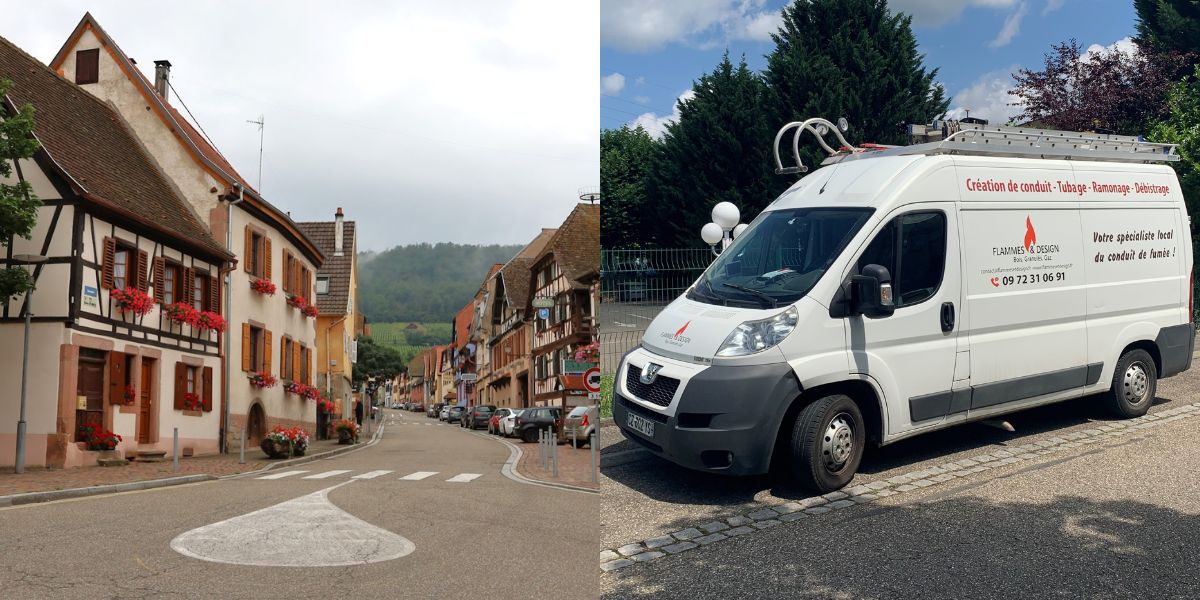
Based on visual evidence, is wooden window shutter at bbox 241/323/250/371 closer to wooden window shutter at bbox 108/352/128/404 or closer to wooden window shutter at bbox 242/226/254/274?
wooden window shutter at bbox 242/226/254/274

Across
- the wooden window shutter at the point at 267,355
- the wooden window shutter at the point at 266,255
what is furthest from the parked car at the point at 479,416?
the wooden window shutter at the point at 267,355

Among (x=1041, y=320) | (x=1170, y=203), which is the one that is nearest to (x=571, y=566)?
(x=1041, y=320)

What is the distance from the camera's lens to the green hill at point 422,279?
4.15 m

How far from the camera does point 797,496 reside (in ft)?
13.6

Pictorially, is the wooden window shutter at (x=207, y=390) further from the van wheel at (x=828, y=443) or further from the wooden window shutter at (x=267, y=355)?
the van wheel at (x=828, y=443)

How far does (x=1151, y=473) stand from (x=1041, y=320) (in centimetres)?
93

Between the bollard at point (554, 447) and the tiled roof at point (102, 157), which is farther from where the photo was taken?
the tiled roof at point (102, 157)

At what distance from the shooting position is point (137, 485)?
8.09 meters

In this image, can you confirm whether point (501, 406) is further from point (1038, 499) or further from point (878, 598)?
point (1038, 499)

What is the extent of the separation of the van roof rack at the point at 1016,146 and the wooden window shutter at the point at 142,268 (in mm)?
9799

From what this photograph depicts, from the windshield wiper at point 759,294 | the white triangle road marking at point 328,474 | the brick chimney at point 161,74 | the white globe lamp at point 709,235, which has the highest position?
the brick chimney at point 161,74

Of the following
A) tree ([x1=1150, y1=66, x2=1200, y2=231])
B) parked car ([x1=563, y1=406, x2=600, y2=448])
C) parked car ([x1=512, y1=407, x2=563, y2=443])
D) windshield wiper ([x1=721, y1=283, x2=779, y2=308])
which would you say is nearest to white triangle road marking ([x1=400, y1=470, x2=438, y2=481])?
windshield wiper ([x1=721, y1=283, x2=779, y2=308])

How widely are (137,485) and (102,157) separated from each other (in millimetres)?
5667

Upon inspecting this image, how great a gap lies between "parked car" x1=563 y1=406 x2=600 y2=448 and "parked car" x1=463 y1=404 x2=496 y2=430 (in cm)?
140
